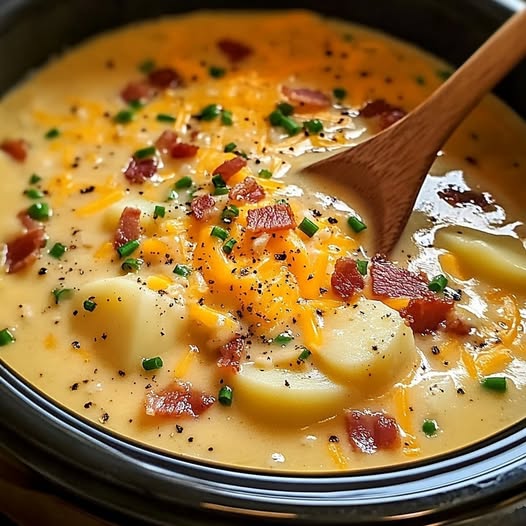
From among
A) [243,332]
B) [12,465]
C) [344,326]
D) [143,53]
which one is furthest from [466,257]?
[143,53]

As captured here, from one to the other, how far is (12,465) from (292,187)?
38.4 inches

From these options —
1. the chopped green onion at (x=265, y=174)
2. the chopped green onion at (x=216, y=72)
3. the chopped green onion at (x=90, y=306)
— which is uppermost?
the chopped green onion at (x=265, y=174)

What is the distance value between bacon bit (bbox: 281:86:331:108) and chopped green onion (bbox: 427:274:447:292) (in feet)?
2.42

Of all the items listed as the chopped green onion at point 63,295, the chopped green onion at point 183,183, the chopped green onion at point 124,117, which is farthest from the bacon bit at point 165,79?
the chopped green onion at point 63,295

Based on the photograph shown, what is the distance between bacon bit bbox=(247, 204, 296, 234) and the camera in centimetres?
189

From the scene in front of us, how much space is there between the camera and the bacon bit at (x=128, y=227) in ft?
6.47

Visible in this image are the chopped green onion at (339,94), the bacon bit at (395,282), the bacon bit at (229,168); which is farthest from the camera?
the chopped green onion at (339,94)

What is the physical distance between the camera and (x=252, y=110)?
238 cm

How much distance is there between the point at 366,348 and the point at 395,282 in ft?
0.80

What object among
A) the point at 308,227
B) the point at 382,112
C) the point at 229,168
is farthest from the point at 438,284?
the point at 382,112

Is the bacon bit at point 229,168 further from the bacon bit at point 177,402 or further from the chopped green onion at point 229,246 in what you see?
the bacon bit at point 177,402

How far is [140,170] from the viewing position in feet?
7.19

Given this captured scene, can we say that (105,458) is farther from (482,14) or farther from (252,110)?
(482,14)

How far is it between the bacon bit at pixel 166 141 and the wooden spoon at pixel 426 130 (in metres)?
0.55
